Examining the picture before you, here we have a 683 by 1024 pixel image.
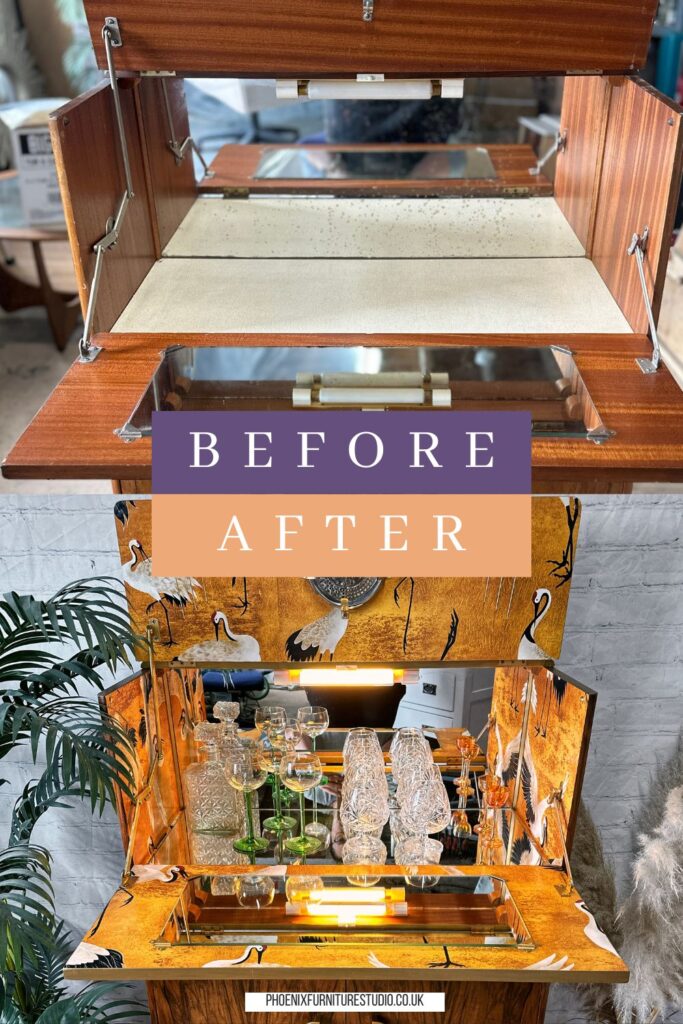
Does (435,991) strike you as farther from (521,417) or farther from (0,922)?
(521,417)

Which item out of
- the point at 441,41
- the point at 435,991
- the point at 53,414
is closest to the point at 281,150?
the point at 441,41

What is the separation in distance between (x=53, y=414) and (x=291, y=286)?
51cm

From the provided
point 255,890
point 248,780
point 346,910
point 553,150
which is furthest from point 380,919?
point 553,150

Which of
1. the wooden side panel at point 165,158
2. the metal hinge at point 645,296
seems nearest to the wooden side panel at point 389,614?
the metal hinge at point 645,296

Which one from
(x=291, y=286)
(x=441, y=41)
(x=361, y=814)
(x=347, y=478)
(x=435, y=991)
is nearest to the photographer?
(x=347, y=478)

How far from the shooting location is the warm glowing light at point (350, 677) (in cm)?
159

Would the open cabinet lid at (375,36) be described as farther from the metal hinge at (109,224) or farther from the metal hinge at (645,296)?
the metal hinge at (645,296)

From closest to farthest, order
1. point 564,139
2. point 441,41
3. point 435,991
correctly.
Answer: point 441,41, point 435,991, point 564,139

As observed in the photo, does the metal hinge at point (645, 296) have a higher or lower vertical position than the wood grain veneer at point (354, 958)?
higher

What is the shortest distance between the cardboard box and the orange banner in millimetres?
2858

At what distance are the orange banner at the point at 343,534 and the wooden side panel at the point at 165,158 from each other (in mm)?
652

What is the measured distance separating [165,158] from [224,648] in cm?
89

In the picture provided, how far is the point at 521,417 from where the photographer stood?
1.28 metres

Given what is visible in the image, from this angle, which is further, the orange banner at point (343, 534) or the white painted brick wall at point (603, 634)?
the white painted brick wall at point (603, 634)
